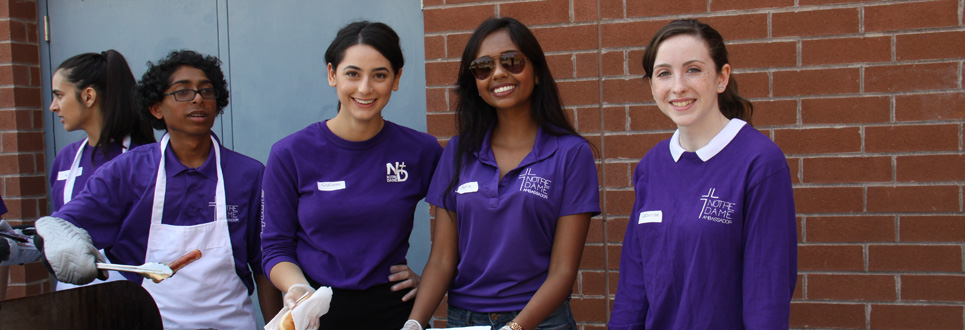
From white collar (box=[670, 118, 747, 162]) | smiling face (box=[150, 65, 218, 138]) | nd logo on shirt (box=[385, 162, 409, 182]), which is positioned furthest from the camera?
smiling face (box=[150, 65, 218, 138])

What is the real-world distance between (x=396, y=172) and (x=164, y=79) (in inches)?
39.7

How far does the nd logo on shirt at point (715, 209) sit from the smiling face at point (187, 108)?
6.05ft

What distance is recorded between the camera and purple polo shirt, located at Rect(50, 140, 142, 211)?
3197 mm

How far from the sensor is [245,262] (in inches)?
105

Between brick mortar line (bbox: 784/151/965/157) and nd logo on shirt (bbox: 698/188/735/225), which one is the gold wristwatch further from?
brick mortar line (bbox: 784/151/965/157)

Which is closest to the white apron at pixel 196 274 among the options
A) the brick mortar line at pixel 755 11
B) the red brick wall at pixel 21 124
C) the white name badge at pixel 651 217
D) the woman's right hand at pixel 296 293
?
the woman's right hand at pixel 296 293

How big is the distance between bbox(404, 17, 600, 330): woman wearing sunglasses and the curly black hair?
1052mm

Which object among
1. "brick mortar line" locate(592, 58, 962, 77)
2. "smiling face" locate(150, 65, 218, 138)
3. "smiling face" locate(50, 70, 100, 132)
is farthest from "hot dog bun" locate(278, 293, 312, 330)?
"brick mortar line" locate(592, 58, 962, 77)

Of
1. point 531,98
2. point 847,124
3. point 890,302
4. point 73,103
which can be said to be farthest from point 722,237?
point 73,103

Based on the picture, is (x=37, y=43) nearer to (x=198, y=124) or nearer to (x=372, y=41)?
(x=198, y=124)

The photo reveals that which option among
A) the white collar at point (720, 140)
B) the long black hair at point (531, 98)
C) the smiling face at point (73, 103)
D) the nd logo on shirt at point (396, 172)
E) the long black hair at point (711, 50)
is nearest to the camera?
the white collar at point (720, 140)

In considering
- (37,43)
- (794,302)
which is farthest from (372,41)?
(37,43)

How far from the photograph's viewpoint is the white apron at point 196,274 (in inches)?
102

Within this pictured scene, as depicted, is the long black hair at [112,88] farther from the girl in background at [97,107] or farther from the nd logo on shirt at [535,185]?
the nd logo on shirt at [535,185]
